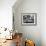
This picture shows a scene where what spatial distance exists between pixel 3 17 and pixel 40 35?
7.00ft

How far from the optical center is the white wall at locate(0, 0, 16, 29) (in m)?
4.37

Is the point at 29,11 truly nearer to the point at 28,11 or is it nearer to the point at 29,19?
the point at 28,11

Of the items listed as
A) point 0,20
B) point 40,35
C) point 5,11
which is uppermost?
point 5,11

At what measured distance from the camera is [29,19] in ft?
17.9

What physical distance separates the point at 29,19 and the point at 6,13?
1.41 meters

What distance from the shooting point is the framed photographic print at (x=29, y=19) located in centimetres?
543

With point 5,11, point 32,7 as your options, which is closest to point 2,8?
point 5,11

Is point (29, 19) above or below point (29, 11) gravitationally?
below

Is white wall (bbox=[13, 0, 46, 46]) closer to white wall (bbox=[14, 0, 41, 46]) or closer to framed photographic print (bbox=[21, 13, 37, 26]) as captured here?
white wall (bbox=[14, 0, 41, 46])

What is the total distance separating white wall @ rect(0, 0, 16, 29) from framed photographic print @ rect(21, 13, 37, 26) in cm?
114

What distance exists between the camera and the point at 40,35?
5.57 meters

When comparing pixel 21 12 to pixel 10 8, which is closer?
pixel 10 8

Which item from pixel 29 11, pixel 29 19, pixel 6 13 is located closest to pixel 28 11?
pixel 29 11

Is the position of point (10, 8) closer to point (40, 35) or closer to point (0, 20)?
point (0, 20)
